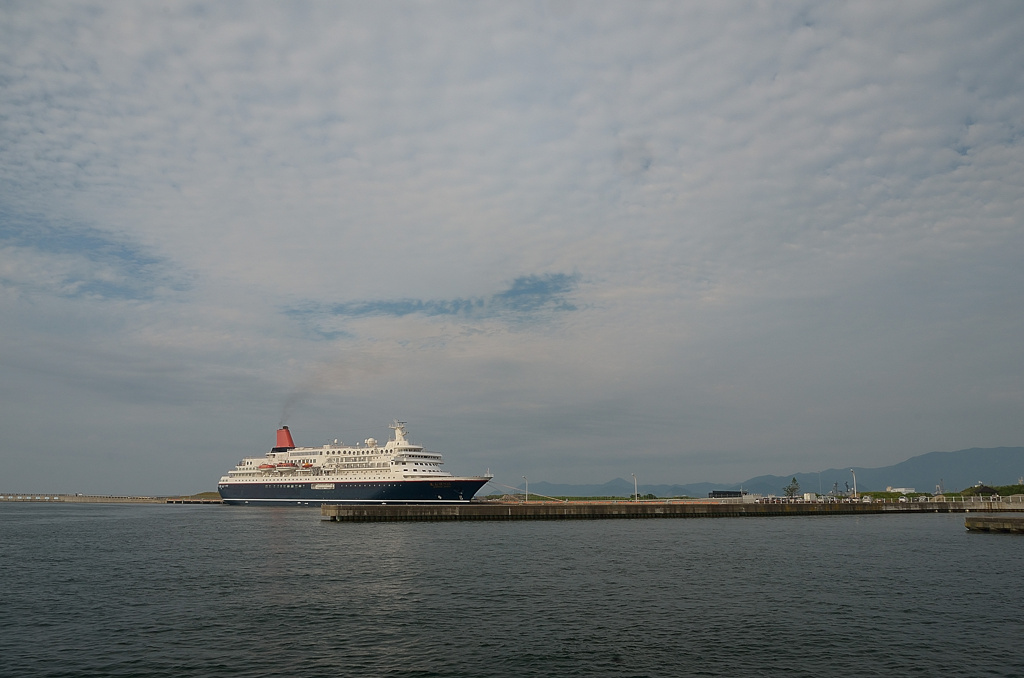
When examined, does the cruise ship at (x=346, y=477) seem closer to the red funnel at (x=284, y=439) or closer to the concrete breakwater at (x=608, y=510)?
the red funnel at (x=284, y=439)

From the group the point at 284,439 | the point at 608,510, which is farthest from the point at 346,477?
the point at 608,510

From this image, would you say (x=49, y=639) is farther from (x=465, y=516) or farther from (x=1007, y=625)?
(x=465, y=516)

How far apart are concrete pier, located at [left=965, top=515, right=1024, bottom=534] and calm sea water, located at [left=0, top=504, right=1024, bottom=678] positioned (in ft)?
32.2

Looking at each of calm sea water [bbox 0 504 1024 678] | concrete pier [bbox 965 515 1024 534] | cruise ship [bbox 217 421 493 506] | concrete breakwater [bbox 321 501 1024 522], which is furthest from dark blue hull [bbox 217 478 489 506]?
concrete pier [bbox 965 515 1024 534]

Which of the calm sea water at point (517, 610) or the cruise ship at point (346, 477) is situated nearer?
the calm sea water at point (517, 610)

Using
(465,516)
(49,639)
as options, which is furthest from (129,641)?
(465,516)

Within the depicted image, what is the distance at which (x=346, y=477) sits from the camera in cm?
10738

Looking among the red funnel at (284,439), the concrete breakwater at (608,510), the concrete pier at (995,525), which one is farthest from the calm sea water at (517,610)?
the red funnel at (284,439)

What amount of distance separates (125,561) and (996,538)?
63451 millimetres

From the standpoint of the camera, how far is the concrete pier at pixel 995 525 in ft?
177

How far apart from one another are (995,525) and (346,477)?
87.5 meters

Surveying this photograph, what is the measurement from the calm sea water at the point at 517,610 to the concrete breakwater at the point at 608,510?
30211mm

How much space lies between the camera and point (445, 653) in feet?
62.0

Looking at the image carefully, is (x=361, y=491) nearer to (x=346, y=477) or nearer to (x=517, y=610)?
(x=346, y=477)
